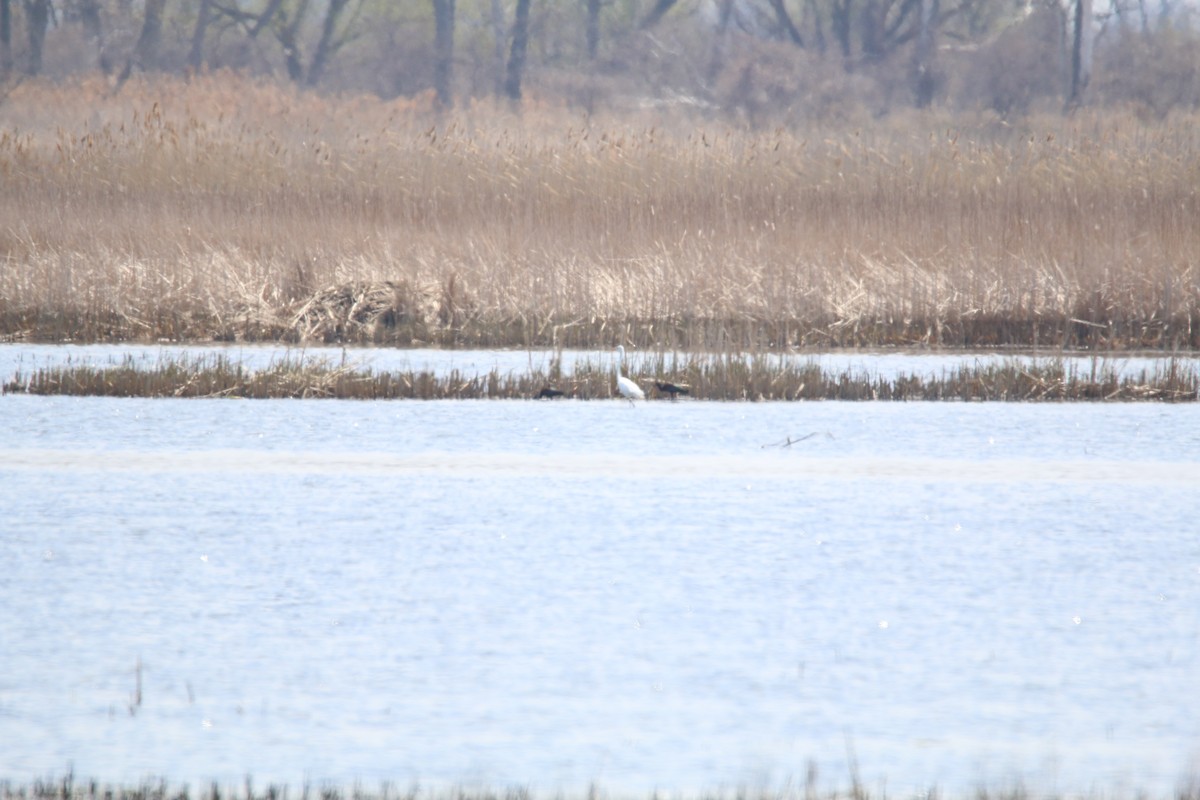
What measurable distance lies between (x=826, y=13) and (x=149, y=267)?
23529 millimetres

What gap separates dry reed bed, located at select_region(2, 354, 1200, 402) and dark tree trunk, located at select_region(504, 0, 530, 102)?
62.6 feet

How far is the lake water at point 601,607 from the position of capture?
3.08 meters

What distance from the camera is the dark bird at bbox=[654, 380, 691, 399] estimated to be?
329 inches

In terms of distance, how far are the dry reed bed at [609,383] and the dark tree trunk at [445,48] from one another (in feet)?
63.4

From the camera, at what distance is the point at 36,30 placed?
29125 mm

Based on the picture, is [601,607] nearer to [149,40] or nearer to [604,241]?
[604,241]

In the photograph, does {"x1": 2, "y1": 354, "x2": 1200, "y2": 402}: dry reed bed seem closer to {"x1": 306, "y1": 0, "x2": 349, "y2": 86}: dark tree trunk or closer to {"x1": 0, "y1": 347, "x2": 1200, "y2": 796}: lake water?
{"x1": 0, "y1": 347, "x2": 1200, "y2": 796}: lake water

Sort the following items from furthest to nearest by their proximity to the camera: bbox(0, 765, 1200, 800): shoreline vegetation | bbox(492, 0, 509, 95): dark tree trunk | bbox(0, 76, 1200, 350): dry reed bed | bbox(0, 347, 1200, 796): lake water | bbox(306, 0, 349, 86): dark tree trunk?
bbox(306, 0, 349, 86): dark tree trunk < bbox(492, 0, 509, 95): dark tree trunk < bbox(0, 76, 1200, 350): dry reed bed < bbox(0, 347, 1200, 796): lake water < bbox(0, 765, 1200, 800): shoreline vegetation

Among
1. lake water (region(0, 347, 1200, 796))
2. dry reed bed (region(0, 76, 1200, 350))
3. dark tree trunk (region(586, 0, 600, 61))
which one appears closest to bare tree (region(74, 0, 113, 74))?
dark tree trunk (region(586, 0, 600, 61))

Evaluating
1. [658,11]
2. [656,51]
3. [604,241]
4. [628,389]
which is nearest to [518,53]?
[656,51]

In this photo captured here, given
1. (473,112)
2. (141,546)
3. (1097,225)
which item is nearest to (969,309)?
(1097,225)

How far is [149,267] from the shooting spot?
10930 mm

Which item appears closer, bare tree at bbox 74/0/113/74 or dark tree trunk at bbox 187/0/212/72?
dark tree trunk at bbox 187/0/212/72

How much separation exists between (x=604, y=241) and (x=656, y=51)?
21.3 meters
